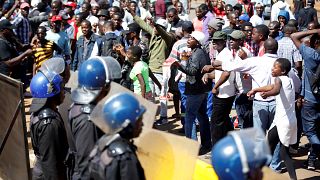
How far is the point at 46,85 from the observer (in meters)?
5.04

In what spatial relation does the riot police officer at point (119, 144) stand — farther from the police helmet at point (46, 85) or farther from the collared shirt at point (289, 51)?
the collared shirt at point (289, 51)

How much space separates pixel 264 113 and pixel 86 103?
3180 mm

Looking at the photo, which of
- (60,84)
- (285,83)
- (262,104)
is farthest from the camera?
(262,104)

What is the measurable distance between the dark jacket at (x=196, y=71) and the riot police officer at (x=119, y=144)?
4054 millimetres

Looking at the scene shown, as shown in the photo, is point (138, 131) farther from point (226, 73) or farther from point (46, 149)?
point (226, 73)

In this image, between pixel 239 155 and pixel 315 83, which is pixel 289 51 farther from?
pixel 239 155

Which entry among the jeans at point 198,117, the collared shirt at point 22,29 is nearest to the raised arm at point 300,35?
the jeans at point 198,117

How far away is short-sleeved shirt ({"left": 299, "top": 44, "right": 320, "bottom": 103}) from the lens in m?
7.20

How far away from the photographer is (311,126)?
7574mm

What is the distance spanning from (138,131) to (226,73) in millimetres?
3666

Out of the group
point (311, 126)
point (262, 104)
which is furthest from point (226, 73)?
point (311, 126)

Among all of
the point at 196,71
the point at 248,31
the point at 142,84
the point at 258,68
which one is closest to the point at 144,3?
the point at 248,31

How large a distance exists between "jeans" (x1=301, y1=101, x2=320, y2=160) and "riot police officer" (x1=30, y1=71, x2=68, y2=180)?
150 inches

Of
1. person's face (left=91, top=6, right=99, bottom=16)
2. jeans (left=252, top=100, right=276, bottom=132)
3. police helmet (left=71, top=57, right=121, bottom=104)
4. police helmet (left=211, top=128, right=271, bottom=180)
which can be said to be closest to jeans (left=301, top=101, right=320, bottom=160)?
jeans (left=252, top=100, right=276, bottom=132)
